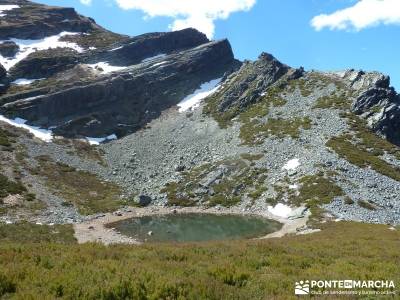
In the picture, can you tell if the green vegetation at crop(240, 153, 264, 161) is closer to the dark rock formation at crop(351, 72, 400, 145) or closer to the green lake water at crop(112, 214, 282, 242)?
the green lake water at crop(112, 214, 282, 242)

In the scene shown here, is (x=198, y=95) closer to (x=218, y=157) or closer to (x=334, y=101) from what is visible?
(x=334, y=101)

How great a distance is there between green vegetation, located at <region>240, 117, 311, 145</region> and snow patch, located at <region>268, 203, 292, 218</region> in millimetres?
21407

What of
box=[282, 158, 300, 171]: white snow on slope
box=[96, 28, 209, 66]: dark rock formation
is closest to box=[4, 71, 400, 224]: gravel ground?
box=[282, 158, 300, 171]: white snow on slope

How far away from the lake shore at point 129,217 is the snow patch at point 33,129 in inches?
1405

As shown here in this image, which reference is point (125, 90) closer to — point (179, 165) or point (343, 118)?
point (179, 165)

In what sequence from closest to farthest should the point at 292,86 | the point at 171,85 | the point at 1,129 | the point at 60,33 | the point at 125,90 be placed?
1. the point at 1,129
2. the point at 292,86
3. the point at 125,90
4. the point at 171,85
5. the point at 60,33

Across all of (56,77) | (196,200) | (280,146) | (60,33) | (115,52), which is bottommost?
(196,200)

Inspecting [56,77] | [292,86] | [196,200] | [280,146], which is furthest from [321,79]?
[56,77]

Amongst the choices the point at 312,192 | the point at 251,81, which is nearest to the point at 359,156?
the point at 312,192

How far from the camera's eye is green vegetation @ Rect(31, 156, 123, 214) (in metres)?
58.2

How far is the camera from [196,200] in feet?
201

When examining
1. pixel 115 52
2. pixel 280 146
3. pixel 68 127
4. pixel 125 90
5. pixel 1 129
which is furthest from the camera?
pixel 115 52

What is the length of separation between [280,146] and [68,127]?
157ft

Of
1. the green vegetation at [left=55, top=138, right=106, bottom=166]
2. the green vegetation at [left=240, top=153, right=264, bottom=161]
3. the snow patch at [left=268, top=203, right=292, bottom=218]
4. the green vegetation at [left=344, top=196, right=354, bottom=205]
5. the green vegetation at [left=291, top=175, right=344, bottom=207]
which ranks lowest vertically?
the snow patch at [left=268, top=203, right=292, bottom=218]
